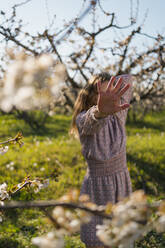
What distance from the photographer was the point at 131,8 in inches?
166

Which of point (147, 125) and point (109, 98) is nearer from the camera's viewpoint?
point (109, 98)

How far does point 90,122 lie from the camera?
1.79m

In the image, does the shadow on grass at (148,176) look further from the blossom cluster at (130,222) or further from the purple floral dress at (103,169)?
the blossom cluster at (130,222)

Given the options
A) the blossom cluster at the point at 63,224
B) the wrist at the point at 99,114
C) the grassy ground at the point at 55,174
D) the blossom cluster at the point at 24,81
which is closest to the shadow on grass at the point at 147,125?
the grassy ground at the point at 55,174

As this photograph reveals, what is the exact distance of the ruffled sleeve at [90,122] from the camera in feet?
5.62

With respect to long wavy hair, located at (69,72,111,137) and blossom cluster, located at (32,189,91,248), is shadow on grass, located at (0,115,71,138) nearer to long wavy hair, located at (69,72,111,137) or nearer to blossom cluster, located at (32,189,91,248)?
long wavy hair, located at (69,72,111,137)

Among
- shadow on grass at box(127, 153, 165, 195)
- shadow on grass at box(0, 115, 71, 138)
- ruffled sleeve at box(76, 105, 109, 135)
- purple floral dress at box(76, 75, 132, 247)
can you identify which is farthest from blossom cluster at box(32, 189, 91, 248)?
shadow on grass at box(0, 115, 71, 138)

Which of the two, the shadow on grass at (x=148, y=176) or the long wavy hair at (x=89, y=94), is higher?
the long wavy hair at (x=89, y=94)

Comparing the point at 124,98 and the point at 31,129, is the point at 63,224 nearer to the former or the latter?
the point at 124,98

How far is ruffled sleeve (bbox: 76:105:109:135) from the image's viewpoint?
1.71m

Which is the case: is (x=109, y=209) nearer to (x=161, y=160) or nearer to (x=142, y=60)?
(x=142, y=60)

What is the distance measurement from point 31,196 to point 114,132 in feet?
7.50

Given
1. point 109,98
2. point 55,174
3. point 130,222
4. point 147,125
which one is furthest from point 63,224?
point 147,125

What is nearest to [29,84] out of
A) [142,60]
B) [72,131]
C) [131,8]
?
[72,131]
